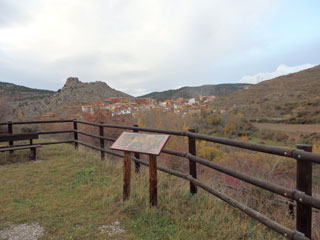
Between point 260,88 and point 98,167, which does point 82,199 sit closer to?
point 98,167

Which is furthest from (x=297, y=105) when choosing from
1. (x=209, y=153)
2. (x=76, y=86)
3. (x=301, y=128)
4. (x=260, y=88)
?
Result: (x=76, y=86)

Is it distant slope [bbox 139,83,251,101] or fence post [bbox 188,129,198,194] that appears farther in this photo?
distant slope [bbox 139,83,251,101]

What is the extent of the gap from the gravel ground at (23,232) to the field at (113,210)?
0.20ft

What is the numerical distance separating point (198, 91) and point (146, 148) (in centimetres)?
7907

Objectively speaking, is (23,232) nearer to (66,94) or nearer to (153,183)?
(153,183)

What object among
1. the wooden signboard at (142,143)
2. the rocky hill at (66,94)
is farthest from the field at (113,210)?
the rocky hill at (66,94)

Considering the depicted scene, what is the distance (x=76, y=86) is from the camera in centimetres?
5844

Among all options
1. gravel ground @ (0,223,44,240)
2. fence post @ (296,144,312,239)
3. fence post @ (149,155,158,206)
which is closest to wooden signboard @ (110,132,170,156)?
fence post @ (149,155,158,206)

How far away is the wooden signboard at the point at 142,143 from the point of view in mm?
3618

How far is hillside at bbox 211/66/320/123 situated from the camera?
51062mm

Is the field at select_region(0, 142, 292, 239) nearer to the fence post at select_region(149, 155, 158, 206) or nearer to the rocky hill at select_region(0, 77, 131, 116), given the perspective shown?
the fence post at select_region(149, 155, 158, 206)

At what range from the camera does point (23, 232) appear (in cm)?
326

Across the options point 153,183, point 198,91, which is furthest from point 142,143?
point 198,91

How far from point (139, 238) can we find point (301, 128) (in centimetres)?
5137
